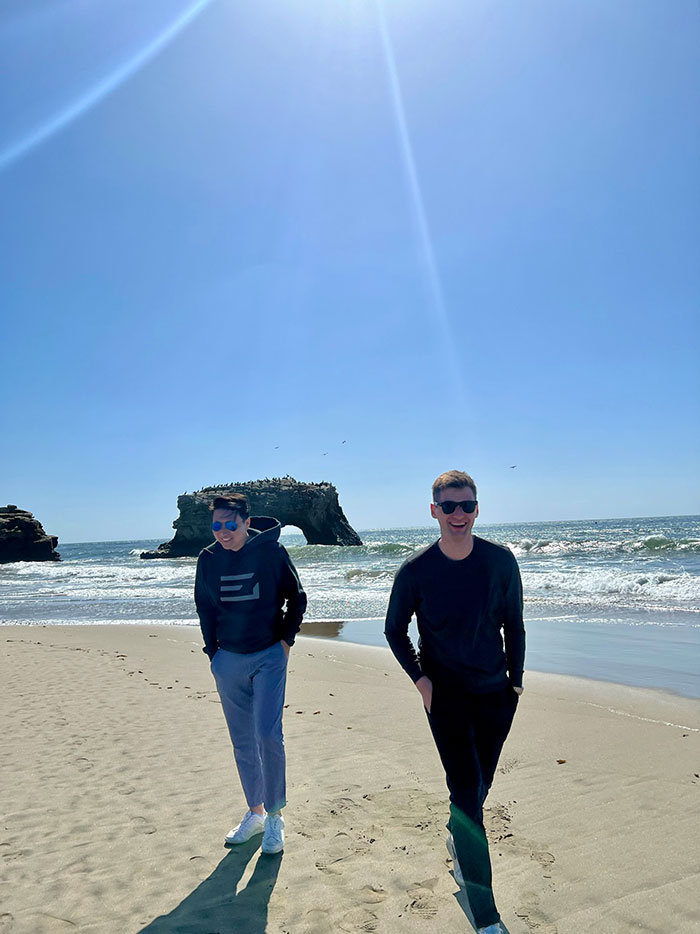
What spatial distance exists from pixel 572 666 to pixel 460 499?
678cm

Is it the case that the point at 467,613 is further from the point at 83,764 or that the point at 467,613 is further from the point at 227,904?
the point at 83,764

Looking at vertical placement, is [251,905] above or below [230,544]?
below

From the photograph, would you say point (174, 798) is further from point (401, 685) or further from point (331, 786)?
point (401, 685)

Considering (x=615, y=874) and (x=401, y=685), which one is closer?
(x=615, y=874)

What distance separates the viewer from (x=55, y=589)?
25688 millimetres

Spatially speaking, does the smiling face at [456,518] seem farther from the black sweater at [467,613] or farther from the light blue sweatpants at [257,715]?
→ the light blue sweatpants at [257,715]

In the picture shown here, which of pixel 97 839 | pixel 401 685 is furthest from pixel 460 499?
pixel 401 685

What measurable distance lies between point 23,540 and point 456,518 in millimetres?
75693

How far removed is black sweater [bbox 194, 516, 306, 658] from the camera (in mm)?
3697

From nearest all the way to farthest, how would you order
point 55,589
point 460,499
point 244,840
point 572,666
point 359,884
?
point 460,499 < point 359,884 < point 244,840 < point 572,666 < point 55,589

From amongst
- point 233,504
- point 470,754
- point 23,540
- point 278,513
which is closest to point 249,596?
point 233,504

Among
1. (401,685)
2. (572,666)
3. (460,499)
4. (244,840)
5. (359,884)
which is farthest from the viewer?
(572,666)

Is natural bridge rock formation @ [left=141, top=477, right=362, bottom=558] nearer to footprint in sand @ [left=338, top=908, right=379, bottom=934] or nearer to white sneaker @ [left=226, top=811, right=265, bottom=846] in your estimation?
white sneaker @ [left=226, top=811, right=265, bottom=846]

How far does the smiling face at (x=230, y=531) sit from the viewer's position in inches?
149
